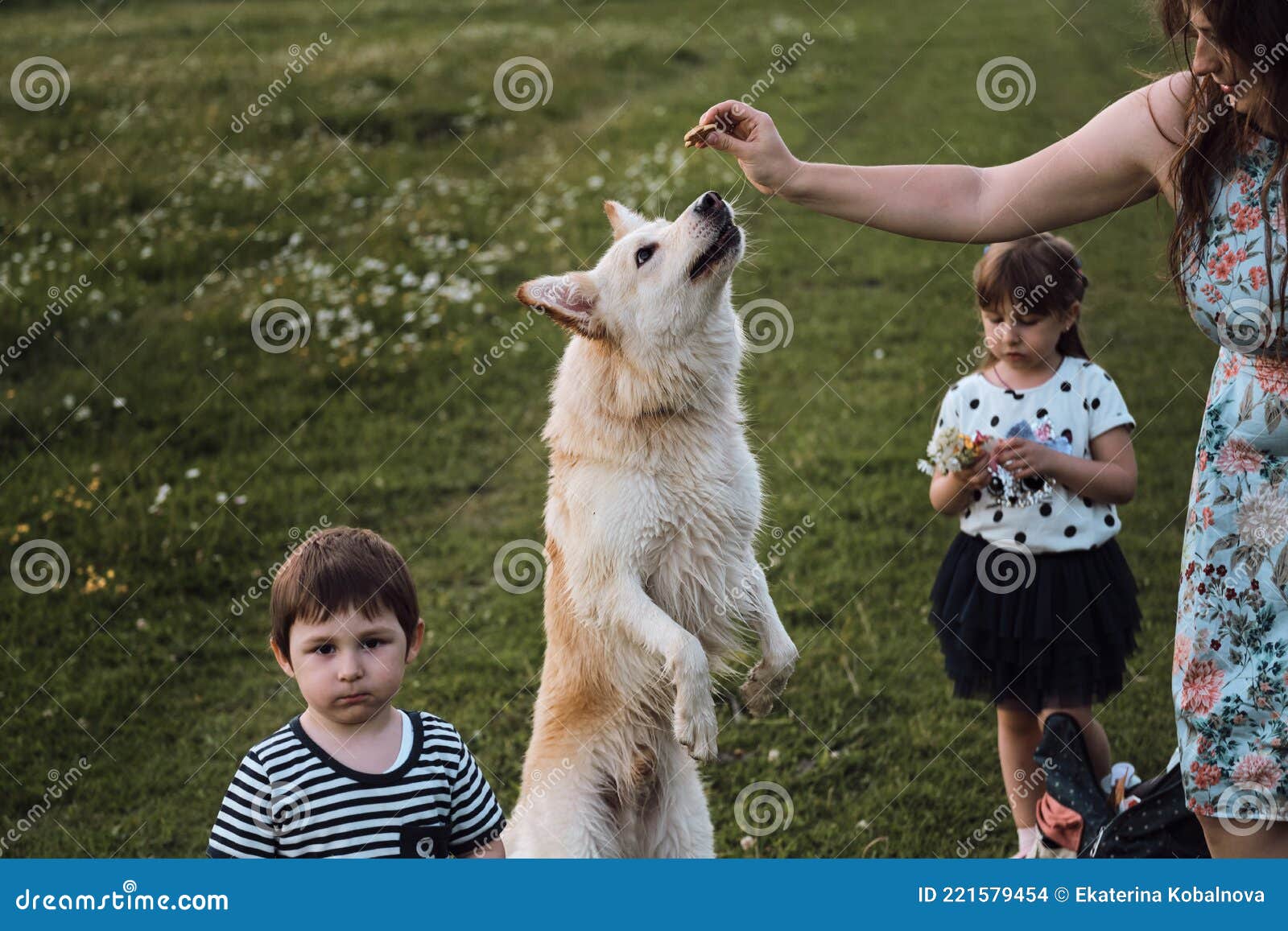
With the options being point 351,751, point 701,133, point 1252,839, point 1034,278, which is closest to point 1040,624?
point 1034,278

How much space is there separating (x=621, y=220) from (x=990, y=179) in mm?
1177

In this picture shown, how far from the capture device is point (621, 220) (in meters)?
3.79

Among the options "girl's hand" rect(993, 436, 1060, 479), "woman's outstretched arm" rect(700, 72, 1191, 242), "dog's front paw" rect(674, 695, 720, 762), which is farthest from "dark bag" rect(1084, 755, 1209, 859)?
"woman's outstretched arm" rect(700, 72, 1191, 242)

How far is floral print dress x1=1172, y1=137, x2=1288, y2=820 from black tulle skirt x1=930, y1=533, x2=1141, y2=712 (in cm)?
121

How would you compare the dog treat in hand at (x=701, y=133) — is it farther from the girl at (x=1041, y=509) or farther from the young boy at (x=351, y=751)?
the girl at (x=1041, y=509)

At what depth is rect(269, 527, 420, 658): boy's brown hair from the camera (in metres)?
2.86

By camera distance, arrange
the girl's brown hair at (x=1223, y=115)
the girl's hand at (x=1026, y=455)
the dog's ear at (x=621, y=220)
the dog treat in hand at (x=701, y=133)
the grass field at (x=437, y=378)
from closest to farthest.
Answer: the girl's brown hair at (x=1223, y=115)
the dog treat in hand at (x=701, y=133)
the dog's ear at (x=621, y=220)
the girl's hand at (x=1026, y=455)
the grass field at (x=437, y=378)

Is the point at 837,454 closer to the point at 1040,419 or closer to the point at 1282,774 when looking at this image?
the point at 1040,419

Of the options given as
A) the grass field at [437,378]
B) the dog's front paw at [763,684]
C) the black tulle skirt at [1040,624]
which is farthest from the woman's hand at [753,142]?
the black tulle skirt at [1040,624]

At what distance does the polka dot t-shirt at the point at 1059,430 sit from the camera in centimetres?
410

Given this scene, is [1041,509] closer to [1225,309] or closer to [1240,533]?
[1240,533]

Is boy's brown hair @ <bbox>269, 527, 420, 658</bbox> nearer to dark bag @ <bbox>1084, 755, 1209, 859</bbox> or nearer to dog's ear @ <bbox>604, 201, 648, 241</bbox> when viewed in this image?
dog's ear @ <bbox>604, 201, 648, 241</bbox>

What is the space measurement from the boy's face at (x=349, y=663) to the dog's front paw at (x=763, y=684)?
38.9 inches

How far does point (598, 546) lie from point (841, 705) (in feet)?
7.94
